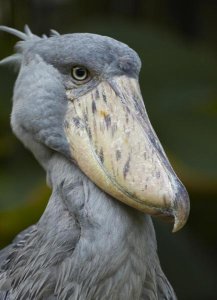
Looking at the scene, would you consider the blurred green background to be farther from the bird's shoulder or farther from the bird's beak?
the bird's beak

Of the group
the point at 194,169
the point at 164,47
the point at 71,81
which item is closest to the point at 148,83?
the point at 164,47

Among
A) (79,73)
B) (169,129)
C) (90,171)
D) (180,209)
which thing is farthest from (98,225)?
(169,129)

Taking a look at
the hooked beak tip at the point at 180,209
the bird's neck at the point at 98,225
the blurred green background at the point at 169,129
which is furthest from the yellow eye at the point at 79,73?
the blurred green background at the point at 169,129

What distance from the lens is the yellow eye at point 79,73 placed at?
100 inches

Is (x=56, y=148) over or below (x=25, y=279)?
over

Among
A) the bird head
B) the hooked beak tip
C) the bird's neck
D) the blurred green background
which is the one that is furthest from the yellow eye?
the blurred green background

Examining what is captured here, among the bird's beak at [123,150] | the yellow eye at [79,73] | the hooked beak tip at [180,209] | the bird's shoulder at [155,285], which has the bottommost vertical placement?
the bird's shoulder at [155,285]

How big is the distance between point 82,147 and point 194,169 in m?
1.80

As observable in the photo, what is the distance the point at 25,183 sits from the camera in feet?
13.9

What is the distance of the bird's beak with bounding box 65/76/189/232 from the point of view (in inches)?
91.7

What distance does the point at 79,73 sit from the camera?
256 centimetres

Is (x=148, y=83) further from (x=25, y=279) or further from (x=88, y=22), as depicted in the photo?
(x=25, y=279)

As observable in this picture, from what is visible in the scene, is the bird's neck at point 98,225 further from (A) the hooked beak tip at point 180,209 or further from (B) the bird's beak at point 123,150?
(A) the hooked beak tip at point 180,209

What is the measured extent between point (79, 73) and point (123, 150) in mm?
261
